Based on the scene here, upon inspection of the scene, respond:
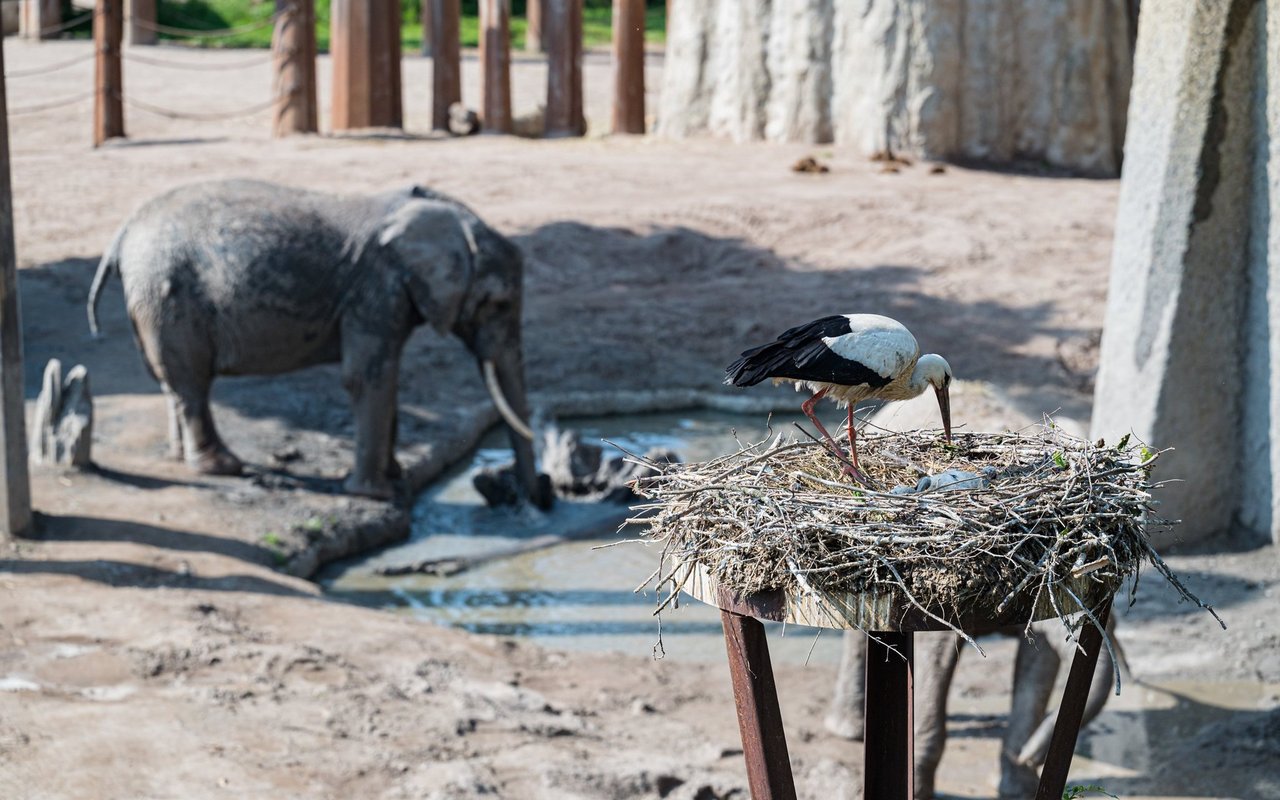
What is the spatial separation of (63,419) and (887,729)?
705 centimetres

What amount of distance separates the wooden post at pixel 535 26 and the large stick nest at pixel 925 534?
102 ft

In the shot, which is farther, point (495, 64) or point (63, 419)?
point (495, 64)

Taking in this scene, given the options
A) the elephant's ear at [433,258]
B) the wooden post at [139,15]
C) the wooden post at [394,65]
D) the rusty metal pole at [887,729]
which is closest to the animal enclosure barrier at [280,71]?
the wooden post at [394,65]

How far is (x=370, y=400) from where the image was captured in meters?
9.84

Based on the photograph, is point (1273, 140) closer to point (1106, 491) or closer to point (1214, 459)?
point (1214, 459)

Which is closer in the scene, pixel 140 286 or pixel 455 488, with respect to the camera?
pixel 140 286

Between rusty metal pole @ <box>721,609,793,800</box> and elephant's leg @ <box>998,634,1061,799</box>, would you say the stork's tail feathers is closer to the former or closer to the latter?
rusty metal pole @ <box>721,609,793,800</box>

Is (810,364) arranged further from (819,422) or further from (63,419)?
(63,419)

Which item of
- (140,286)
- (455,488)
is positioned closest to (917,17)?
(455,488)

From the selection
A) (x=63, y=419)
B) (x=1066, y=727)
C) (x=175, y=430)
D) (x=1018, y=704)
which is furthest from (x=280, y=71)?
(x=1066, y=727)

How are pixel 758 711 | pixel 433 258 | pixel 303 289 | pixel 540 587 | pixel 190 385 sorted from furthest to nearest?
pixel 190 385
pixel 303 289
pixel 433 258
pixel 540 587
pixel 758 711

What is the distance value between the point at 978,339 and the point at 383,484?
22.0ft

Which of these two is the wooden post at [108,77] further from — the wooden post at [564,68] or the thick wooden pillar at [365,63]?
the wooden post at [564,68]

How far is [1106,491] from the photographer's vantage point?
3.24m
